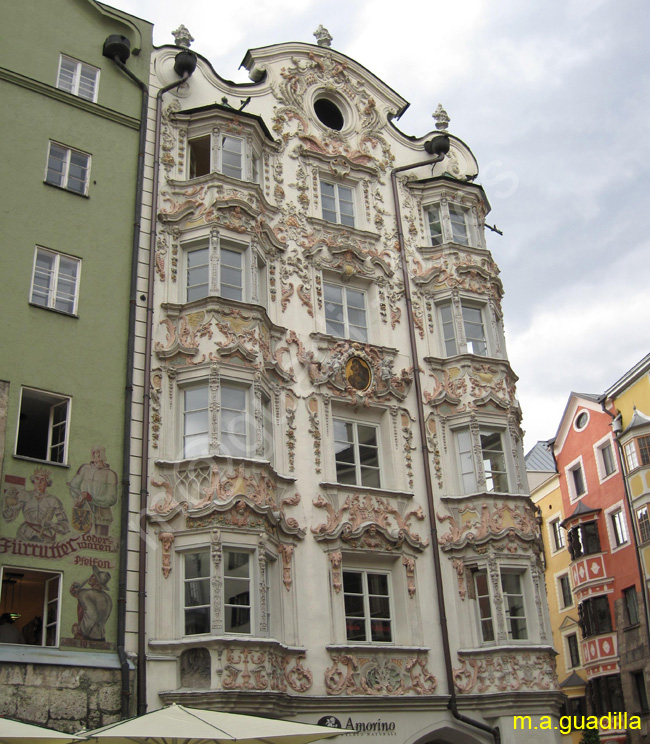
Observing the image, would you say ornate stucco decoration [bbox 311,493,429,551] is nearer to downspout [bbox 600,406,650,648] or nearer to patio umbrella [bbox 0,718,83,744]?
patio umbrella [bbox 0,718,83,744]

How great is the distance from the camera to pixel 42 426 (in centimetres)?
1944

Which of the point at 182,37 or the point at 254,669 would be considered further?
the point at 182,37

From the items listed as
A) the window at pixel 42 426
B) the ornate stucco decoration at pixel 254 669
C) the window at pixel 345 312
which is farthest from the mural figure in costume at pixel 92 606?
the window at pixel 345 312

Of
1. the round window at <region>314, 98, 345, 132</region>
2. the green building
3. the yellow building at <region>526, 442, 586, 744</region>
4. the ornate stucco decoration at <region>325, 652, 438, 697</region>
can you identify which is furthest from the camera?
the yellow building at <region>526, 442, 586, 744</region>

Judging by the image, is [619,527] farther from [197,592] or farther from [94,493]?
[94,493]

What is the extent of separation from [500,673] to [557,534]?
2315 cm

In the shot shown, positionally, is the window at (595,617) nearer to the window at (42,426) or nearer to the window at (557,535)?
the window at (557,535)

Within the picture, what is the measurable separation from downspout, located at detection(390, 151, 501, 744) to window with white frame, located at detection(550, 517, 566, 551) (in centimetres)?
2081

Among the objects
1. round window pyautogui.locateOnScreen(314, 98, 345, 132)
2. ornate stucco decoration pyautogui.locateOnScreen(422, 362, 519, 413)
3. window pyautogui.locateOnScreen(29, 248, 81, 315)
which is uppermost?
round window pyautogui.locateOnScreen(314, 98, 345, 132)

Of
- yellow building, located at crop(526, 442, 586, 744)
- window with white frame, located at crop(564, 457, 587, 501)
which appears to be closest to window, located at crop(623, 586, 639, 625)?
yellow building, located at crop(526, 442, 586, 744)

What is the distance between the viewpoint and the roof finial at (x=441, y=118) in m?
30.7

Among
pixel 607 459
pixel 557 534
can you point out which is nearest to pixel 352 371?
pixel 607 459

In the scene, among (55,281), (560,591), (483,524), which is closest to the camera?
(55,281)

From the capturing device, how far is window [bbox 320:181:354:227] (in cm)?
2634
